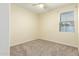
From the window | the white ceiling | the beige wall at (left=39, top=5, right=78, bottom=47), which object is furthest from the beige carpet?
the white ceiling

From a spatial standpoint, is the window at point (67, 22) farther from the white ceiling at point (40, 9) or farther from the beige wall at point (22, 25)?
the beige wall at point (22, 25)

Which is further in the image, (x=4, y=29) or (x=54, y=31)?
(x=54, y=31)

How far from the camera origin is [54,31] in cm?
134

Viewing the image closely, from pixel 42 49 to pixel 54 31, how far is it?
349 millimetres

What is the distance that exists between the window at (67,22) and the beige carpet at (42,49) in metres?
0.27

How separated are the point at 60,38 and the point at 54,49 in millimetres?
200

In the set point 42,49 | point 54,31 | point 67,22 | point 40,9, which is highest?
point 40,9

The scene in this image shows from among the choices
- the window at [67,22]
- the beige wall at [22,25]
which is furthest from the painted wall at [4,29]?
the window at [67,22]

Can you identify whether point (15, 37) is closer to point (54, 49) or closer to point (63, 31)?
point (54, 49)

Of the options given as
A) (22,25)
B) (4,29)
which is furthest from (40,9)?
(4,29)

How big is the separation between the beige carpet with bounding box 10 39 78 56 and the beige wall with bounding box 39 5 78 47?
79mm

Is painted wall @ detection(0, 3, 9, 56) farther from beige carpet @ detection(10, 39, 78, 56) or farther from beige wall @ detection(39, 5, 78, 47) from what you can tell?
beige wall @ detection(39, 5, 78, 47)

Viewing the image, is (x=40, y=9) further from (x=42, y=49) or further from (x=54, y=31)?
(x=42, y=49)

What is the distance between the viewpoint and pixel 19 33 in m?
1.28
